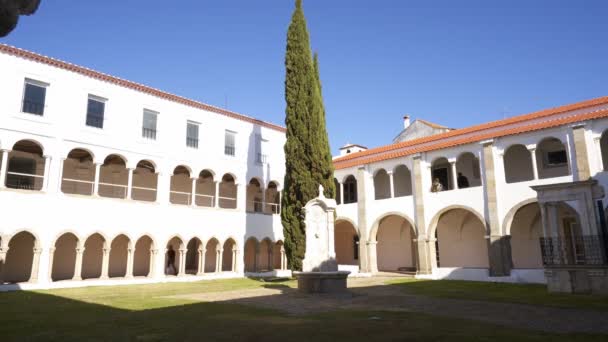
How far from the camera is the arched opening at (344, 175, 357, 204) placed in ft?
95.0

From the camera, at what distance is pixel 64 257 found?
72.6 ft

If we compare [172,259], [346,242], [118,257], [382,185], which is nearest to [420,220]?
[382,185]

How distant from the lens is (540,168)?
2169cm

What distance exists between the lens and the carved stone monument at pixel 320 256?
1379 cm

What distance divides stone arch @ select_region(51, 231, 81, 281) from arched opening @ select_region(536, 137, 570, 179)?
2357 cm

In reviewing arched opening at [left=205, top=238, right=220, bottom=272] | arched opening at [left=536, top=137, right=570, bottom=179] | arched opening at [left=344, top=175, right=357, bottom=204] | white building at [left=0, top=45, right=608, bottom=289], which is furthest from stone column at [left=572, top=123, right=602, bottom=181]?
arched opening at [left=205, top=238, right=220, bottom=272]

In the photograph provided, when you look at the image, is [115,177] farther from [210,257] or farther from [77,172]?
[210,257]

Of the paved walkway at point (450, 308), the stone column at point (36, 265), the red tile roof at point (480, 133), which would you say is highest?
the red tile roof at point (480, 133)

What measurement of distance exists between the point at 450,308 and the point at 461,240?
51.8 feet

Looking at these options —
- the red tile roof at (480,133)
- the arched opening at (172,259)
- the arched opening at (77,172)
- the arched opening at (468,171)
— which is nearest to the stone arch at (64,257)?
the arched opening at (77,172)

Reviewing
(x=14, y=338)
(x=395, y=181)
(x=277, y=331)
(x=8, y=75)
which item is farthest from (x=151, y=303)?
(x=395, y=181)

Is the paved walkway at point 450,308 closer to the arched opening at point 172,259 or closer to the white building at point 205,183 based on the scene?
the white building at point 205,183

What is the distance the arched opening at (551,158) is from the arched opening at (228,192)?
1753 cm

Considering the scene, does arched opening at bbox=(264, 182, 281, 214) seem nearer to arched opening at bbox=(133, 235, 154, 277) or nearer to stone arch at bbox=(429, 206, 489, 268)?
arched opening at bbox=(133, 235, 154, 277)
